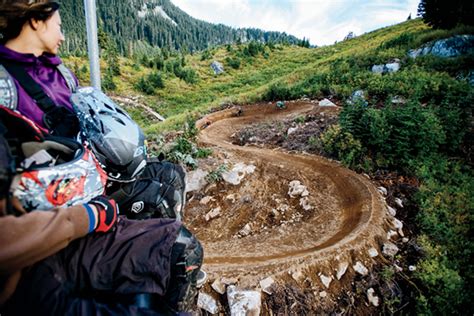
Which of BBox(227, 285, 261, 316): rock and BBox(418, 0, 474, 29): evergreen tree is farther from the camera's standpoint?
BBox(418, 0, 474, 29): evergreen tree

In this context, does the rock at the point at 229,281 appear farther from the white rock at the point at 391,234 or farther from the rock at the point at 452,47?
the rock at the point at 452,47

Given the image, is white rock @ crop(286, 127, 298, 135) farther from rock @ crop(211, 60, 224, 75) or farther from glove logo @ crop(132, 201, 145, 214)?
rock @ crop(211, 60, 224, 75)

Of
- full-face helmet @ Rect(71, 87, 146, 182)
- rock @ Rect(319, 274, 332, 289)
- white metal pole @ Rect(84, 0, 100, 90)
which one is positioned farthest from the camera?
rock @ Rect(319, 274, 332, 289)

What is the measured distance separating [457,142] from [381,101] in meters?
4.16


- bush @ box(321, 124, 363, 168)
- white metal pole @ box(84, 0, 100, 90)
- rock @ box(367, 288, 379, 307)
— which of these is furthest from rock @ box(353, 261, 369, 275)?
white metal pole @ box(84, 0, 100, 90)

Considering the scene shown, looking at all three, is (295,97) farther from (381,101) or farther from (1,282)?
(1,282)

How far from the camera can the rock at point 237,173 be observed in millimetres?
6711

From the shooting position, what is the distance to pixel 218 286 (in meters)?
3.38

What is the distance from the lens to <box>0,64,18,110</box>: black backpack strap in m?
1.51

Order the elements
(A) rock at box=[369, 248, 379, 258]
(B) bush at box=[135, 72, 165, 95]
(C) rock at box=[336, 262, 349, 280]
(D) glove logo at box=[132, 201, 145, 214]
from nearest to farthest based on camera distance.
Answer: (D) glove logo at box=[132, 201, 145, 214] → (C) rock at box=[336, 262, 349, 280] → (A) rock at box=[369, 248, 379, 258] → (B) bush at box=[135, 72, 165, 95]

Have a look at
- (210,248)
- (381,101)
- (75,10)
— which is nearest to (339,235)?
(210,248)

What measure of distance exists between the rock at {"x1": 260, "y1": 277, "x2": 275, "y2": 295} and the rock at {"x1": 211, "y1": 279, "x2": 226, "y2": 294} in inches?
20.4

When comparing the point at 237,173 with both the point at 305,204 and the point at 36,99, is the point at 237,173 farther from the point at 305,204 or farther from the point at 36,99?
the point at 36,99

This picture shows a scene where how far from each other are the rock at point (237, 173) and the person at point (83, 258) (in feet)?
15.8
